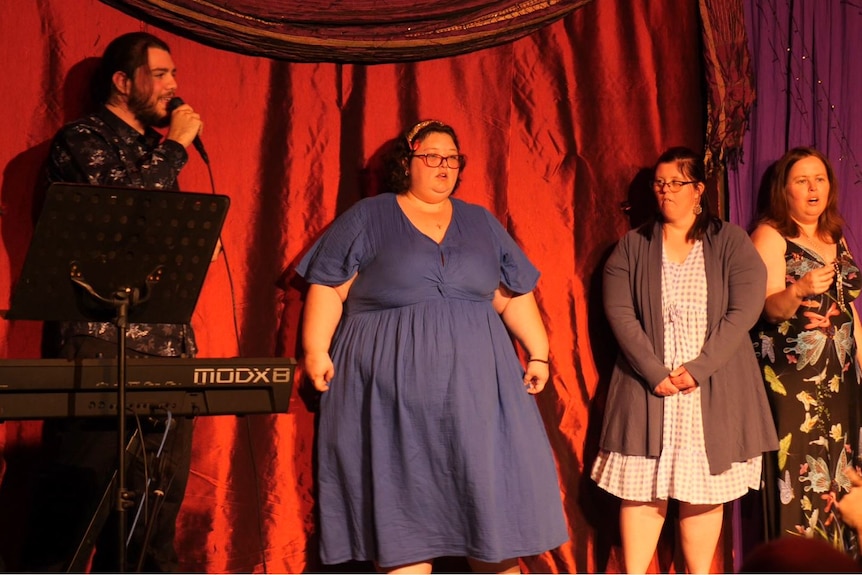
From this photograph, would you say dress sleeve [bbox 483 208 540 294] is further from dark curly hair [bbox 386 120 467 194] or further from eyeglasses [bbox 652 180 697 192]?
eyeglasses [bbox 652 180 697 192]

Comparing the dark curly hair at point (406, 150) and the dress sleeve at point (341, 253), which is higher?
the dark curly hair at point (406, 150)

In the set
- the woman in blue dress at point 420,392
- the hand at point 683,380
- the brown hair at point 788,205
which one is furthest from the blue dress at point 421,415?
the brown hair at point 788,205

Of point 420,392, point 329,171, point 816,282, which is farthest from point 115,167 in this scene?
point 816,282

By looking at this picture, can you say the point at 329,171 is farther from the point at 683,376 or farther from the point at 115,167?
the point at 683,376

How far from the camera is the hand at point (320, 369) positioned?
3.33 m

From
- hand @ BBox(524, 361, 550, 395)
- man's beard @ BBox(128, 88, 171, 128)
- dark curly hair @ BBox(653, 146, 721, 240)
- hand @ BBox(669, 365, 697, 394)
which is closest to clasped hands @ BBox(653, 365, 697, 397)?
hand @ BBox(669, 365, 697, 394)

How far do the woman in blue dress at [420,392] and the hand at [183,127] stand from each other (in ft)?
2.08

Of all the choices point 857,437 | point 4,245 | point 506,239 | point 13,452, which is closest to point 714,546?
point 857,437

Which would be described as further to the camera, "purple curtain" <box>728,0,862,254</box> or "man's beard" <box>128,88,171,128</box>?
"purple curtain" <box>728,0,862,254</box>

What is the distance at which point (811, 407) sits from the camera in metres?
3.80

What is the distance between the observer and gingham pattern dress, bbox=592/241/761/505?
351cm

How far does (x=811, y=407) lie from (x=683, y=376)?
633 millimetres

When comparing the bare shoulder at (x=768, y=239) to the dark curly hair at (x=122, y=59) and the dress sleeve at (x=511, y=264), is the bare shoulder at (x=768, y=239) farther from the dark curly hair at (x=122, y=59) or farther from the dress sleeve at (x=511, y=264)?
the dark curly hair at (x=122, y=59)

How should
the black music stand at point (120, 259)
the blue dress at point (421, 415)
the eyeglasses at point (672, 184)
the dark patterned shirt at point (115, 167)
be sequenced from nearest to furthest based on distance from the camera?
the black music stand at point (120, 259), the dark patterned shirt at point (115, 167), the blue dress at point (421, 415), the eyeglasses at point (672, 184)
